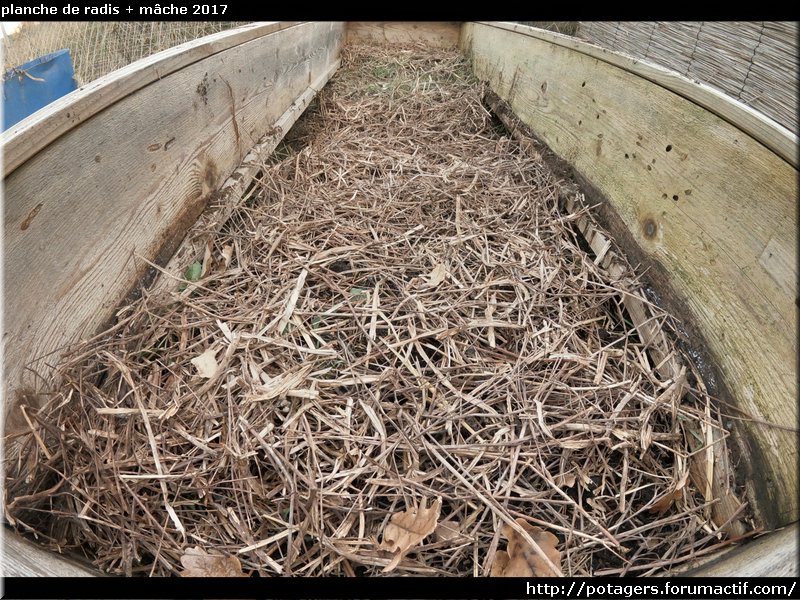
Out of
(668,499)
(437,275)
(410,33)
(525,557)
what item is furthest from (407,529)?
(410,33)

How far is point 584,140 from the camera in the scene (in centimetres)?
219

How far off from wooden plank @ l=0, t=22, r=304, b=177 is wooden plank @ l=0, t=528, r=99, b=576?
0.75 meters

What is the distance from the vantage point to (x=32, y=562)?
0.83 meters

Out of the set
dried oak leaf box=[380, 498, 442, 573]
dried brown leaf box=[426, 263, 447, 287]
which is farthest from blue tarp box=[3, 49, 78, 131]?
dried oak leaf box=[380, 498, 442, 573]

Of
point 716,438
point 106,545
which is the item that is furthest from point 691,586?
point 106,545

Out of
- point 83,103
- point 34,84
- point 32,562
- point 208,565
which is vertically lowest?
point 208,565

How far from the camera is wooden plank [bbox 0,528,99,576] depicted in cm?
78

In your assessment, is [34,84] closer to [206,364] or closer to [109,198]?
[109,198]

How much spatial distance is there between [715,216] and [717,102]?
0.35 meters

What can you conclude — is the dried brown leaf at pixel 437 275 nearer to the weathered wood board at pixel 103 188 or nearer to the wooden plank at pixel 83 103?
the weathered wood board at pixel 103 188

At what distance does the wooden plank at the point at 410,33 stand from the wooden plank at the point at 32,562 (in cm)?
574

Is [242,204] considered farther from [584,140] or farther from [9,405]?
[584,140]

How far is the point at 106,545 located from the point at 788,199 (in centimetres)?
173

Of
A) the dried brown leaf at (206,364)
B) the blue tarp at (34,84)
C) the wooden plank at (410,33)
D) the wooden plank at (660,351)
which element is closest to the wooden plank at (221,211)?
the dried brown leaf at (206,364)
